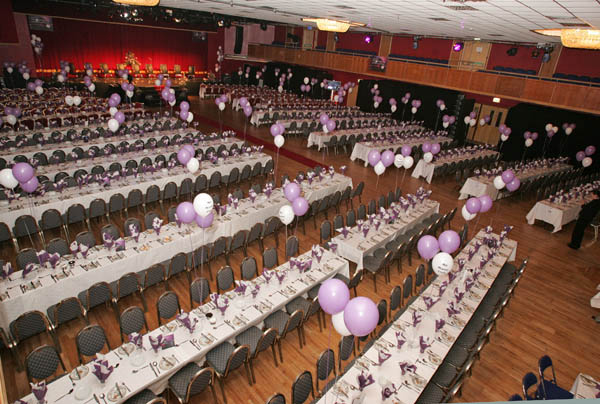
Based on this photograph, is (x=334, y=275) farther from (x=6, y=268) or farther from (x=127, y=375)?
(x=6, y=268)

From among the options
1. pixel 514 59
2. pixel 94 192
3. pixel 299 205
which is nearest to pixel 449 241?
pixel 299 205

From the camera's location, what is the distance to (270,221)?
8.33 meters

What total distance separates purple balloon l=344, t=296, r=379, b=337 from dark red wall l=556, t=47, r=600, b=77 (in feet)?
61.7

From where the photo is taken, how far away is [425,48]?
22562 mm

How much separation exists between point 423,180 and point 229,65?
2180 centimetres

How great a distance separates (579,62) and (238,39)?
23251 mm

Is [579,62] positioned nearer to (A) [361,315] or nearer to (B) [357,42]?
(B) [357,42]

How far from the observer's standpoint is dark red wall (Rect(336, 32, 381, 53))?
25.1 metres

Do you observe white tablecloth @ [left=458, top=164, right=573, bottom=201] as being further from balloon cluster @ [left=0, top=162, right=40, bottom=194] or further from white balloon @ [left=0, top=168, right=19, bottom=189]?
white balloon @ [left=0, top=168, right=19, bottom=189]

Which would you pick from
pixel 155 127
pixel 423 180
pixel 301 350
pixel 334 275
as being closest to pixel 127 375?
pixel 301 350

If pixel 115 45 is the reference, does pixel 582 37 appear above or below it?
above

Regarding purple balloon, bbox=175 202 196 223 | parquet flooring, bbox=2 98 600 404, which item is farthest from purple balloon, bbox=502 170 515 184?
purple balloon, bbox=175 202 196 223

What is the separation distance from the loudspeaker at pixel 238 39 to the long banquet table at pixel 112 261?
80.1 feet

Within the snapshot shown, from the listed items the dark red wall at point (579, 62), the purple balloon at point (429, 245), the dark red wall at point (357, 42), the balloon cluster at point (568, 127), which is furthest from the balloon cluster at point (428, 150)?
the dark red wall at point (357, 42)
